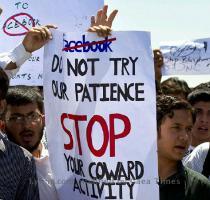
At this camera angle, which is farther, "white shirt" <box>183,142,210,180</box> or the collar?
"white shirt" <box>183,142,210,180</box>

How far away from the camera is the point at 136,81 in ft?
8.93

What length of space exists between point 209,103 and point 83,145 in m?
2.13

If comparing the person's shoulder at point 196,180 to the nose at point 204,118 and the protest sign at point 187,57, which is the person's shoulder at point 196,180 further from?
the protest sign at point 187,57

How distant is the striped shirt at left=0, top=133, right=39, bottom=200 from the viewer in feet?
8.30

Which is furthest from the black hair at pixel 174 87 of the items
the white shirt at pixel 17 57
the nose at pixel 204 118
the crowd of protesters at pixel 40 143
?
the white shirt at pixel 17 57

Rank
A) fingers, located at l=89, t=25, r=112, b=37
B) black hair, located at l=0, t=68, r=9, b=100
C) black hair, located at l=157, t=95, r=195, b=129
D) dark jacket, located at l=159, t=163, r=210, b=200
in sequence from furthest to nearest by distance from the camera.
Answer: black hair, located at l=157, t=95, r=195, b=129 < dark jacket, located at l=159, t=163, r=210, b=200 < fingers, located at l=89, t=25, r=112, b=37 < black hair, located at l=0, t=68, r=9, b=100

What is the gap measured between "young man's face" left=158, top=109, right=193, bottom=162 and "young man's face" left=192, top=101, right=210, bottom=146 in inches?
52.8

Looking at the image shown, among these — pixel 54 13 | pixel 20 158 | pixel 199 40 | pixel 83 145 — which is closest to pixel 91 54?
pixel 83 145

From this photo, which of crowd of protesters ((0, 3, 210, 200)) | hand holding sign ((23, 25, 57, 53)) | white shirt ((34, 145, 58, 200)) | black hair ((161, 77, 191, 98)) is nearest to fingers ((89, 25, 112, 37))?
crowd of protesters ((0, 3, 210, 200))

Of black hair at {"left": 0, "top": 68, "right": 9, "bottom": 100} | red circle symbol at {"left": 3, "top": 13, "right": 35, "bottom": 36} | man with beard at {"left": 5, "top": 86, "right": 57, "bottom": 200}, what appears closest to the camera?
black hair at {"left": 0, "top": 68, "right": 9, "bottom": 100}

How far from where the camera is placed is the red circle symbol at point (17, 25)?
463 centimetres

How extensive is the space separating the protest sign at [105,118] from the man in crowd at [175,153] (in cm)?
30

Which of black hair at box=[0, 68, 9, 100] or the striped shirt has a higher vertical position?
black hair at box=[0, 68, 9, 100]

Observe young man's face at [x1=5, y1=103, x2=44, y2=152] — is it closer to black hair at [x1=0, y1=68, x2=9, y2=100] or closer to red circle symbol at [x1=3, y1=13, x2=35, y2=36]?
black hair at [x1=0, y1=68, x2=9, y2=100]
